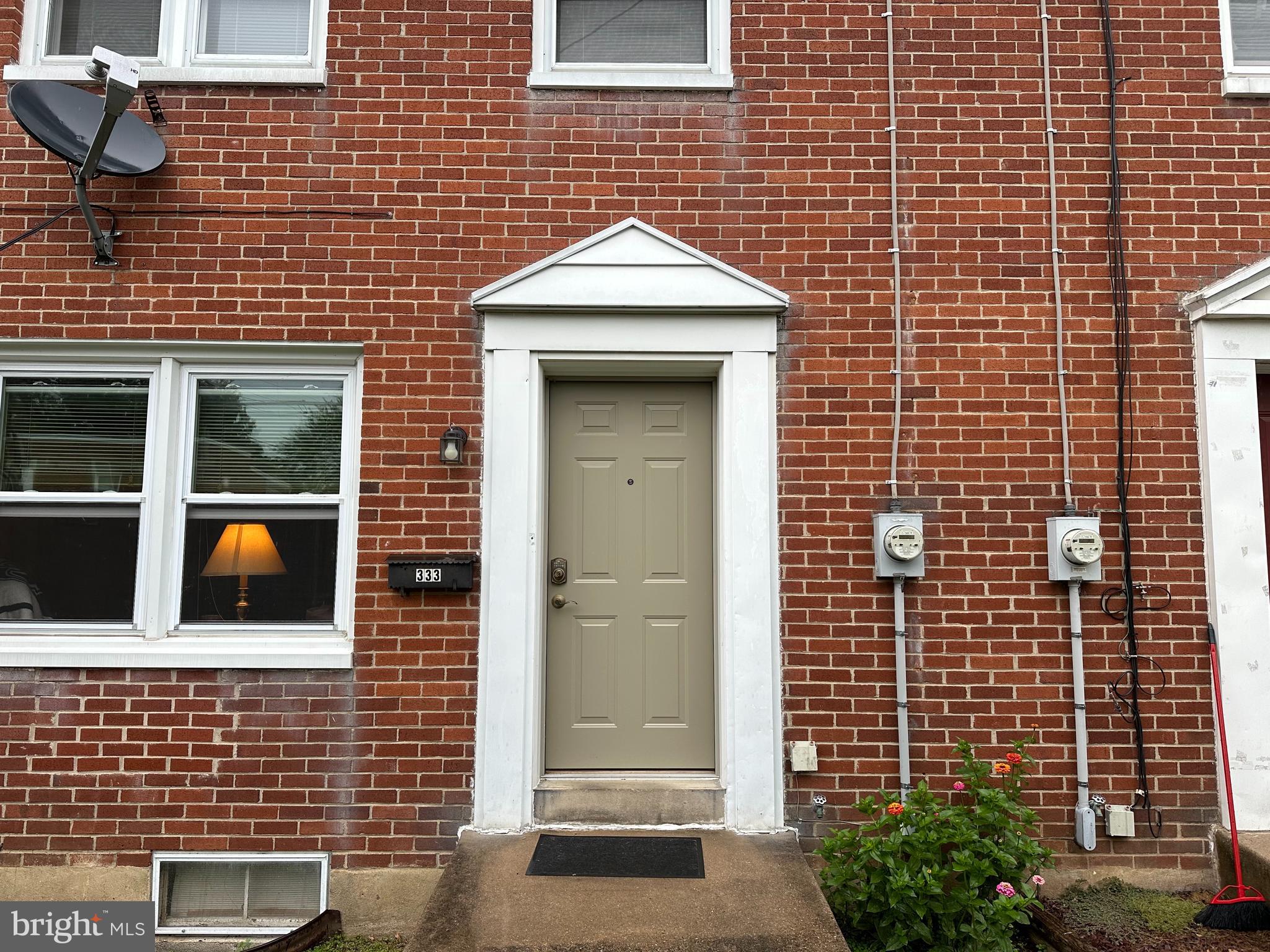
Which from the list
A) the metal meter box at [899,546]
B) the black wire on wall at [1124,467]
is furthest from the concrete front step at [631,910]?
the black wire on wall at [1124,467]

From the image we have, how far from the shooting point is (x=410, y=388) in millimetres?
4441

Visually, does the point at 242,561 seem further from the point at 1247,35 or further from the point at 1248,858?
the point at 1247,35

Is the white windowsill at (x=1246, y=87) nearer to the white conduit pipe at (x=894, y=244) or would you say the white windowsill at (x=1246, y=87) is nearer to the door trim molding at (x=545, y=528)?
the white conduit pipe at (x=894, y=244)

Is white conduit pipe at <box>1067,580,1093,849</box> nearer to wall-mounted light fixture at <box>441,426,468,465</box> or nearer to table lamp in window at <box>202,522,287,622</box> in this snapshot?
wall-mounted light fixture at <box>441,426,468,465</box>

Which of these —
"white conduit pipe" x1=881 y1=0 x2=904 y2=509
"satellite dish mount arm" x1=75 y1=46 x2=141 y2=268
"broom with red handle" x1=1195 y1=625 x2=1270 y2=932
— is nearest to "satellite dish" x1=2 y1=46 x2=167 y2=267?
"satellite dish mount arm" x1=75 y1=46 x2=141 y2=268

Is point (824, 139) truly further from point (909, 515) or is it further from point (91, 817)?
point (91, 817)

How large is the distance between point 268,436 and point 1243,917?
510 cm

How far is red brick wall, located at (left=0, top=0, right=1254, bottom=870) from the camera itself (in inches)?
168

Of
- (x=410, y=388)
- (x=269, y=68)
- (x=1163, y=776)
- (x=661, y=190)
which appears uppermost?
(x=269, y=68)

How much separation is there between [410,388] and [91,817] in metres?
2.56

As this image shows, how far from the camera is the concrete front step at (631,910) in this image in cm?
319

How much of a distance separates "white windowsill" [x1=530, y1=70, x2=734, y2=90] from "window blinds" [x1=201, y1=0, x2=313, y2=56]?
53.0 inches

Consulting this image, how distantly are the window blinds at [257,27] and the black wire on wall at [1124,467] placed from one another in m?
4.32

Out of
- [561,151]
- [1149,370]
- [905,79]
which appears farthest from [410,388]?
[1149,370]
